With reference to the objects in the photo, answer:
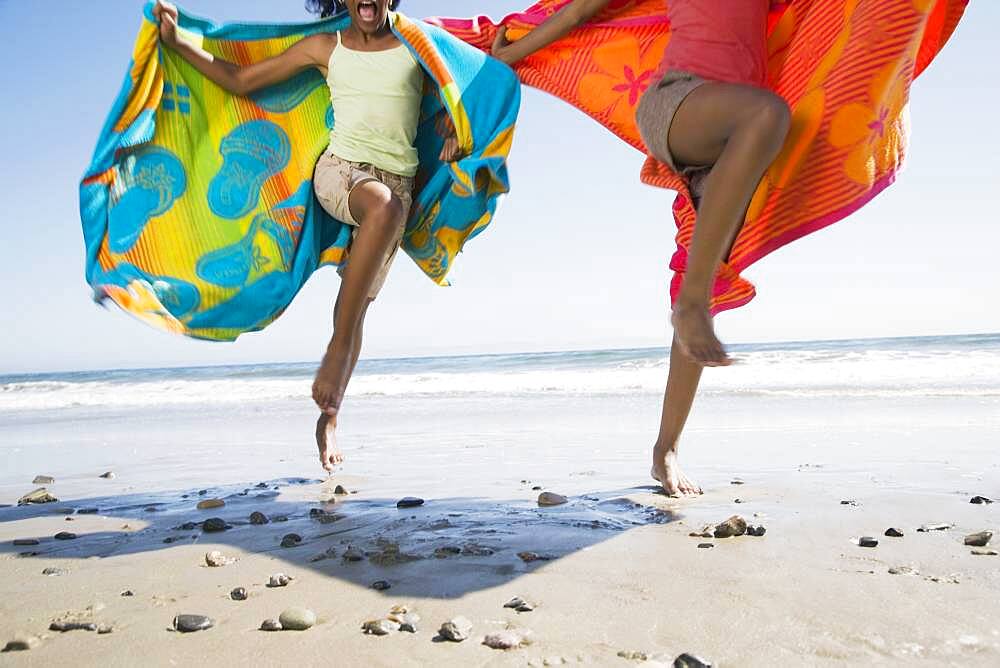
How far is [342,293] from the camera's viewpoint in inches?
127

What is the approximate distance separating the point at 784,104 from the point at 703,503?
1.38 meters

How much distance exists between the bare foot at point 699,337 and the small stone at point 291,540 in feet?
4.27

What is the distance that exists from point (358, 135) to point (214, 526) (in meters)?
1.71

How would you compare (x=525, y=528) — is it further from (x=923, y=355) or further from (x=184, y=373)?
(x=184, y=373)

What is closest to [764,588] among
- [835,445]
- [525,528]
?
[525,528]

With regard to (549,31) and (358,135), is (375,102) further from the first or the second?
(549,31)

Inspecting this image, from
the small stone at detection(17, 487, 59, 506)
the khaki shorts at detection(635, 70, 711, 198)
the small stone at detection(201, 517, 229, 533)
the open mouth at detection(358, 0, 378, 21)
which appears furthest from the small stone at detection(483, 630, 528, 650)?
the small stone at detection(17, 487, 59, 506)

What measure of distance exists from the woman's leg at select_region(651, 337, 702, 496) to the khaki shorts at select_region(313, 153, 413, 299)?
1278mm

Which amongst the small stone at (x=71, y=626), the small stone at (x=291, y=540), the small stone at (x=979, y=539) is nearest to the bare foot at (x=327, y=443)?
the small stone at (x=291, y=540)

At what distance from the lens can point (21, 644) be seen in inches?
62.4

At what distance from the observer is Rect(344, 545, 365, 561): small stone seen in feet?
7.08

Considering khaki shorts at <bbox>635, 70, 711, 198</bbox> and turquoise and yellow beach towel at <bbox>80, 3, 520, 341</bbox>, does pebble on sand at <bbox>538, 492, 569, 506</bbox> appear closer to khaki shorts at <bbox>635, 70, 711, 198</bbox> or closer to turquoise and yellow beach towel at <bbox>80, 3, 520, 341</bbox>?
khaki shorts at <bbox>635, 70, 711, 198</bbox>

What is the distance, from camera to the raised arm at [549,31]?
A: 3145 mm

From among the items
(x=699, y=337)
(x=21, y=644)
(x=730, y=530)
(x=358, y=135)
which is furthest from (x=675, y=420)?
(x=21, y=644)
